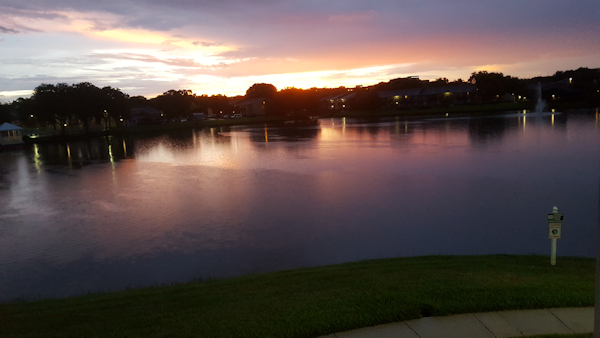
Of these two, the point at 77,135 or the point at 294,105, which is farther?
the point at 294,105

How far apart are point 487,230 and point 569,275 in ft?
17.8

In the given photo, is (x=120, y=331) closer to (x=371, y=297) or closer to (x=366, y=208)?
(x=371, y=297)

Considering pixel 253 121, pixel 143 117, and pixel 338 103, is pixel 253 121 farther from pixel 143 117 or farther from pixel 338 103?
pixel 338 103

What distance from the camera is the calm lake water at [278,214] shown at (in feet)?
38.6

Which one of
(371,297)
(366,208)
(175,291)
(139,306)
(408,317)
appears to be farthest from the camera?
(366,208)

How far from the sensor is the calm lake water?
11773 millimetres

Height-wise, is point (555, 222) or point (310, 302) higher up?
point (555, 222)

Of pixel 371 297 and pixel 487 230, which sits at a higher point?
pixel 371 297

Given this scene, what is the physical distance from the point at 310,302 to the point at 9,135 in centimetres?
6934

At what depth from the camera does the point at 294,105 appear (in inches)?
4596

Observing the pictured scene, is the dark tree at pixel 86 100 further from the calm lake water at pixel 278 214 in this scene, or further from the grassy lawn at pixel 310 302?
the grassy lawn at pixel 310 302

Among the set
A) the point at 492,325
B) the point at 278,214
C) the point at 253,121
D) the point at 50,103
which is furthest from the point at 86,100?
the point at 492,325

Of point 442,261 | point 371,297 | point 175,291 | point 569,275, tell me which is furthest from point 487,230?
point 175,291

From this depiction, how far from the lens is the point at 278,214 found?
53.9 ft
